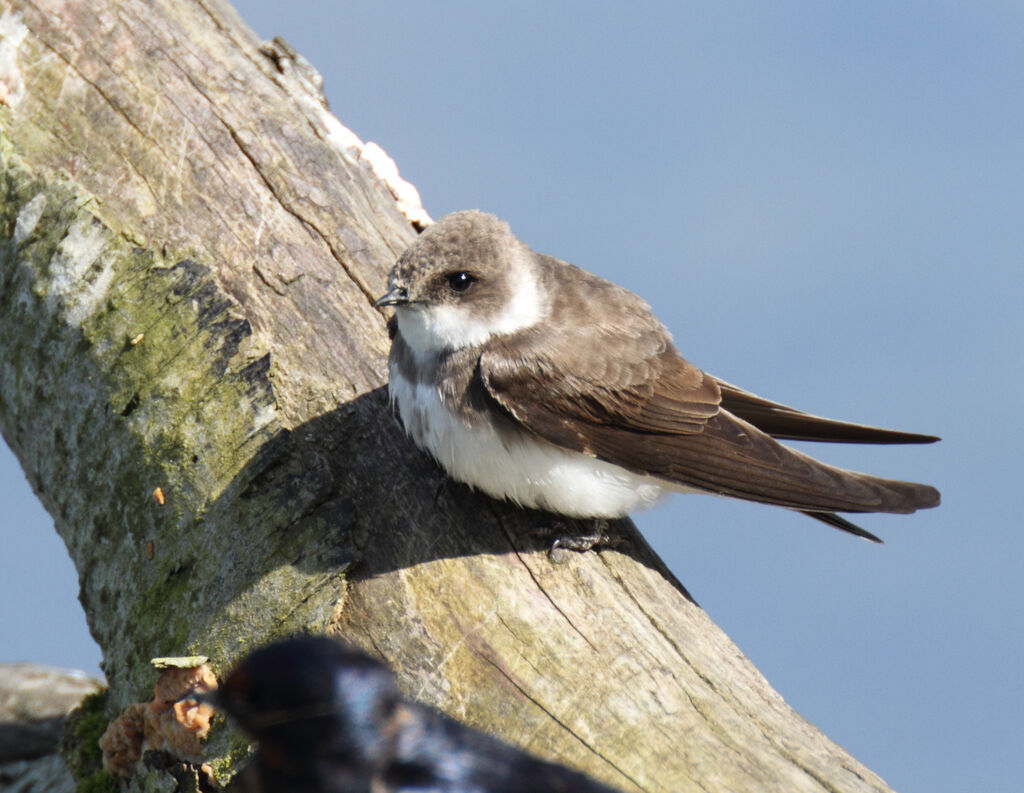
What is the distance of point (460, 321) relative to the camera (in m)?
3.21

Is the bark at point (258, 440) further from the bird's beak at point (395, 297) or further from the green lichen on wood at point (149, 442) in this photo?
the bird's beak at point (395, 297)

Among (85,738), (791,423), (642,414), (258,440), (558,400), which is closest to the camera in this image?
(258,440)

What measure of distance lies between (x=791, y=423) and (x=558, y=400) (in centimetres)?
96

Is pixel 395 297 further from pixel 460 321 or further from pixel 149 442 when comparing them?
pixel 149 442

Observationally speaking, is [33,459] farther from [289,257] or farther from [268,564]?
[268,564]

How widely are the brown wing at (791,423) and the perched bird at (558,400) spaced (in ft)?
0.76

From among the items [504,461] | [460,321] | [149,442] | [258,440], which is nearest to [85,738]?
[149,442]

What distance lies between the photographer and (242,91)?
4.02 meters

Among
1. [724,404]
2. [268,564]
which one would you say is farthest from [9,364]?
[724,404]

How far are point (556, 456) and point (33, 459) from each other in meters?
1.95

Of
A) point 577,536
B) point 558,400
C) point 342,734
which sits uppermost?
point 558,400

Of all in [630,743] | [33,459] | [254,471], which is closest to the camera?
[630,743]

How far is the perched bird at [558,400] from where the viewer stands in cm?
304

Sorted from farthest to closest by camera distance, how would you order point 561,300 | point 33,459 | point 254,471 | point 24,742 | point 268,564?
point 24,742, point 33,459, point 561,300, point 254,471, point 268,564
